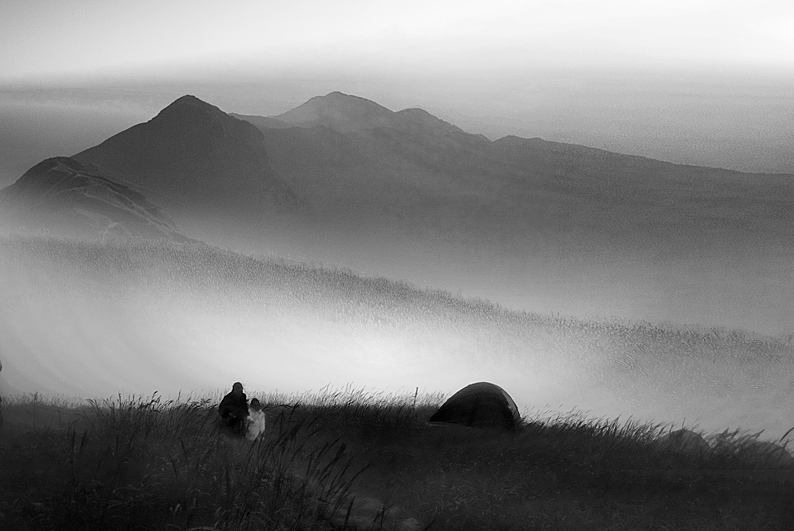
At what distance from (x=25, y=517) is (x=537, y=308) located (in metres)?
6.68

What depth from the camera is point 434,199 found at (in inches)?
391

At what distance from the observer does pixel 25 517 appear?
3551 mm

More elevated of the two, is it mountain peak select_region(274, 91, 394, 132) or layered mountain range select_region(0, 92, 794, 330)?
mountain peak select_region(274, 91, 394, 132)

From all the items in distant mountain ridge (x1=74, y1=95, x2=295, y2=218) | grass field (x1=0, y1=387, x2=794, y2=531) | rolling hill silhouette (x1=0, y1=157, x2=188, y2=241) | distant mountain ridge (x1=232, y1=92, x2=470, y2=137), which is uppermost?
distant mountain ridge (x1=232, y1=92, x2=470, y2=137)

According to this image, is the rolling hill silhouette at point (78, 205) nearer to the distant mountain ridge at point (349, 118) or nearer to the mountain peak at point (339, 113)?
the distant mountain ridge at point (349, 118)

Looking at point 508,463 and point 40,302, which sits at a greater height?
point 40,302

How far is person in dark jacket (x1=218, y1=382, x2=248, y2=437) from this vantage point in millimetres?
5305

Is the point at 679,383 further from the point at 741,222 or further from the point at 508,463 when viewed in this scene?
the point at 508,463

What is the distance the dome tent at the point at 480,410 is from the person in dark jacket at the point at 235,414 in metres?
1.98

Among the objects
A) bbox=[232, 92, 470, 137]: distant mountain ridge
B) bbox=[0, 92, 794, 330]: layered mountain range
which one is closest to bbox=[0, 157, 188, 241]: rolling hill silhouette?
bbox=[0, 92, 794, 330]: layered mountain range

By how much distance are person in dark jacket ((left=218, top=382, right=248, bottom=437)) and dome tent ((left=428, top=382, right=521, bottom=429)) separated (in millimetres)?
1983

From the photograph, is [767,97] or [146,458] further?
[767,97]

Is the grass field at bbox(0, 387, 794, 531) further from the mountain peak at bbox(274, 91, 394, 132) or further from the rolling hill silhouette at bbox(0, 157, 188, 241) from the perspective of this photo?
the mountain peak at bbox(274, 91, 394, 132)

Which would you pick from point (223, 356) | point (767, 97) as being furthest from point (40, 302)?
point (767, 97)
